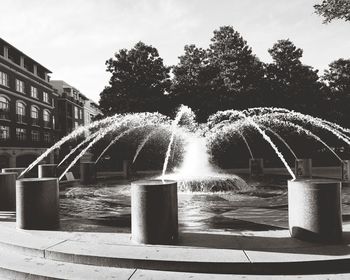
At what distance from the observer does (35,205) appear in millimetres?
7555

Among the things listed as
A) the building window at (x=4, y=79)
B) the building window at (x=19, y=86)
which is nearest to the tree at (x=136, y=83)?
the building window at (x=4, y=79)

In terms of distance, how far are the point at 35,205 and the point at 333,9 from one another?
20666mm

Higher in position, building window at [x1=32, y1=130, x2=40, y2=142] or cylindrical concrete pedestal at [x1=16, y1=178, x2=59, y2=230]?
building window at [x1=32, y1=130, x2=40, y2=142]

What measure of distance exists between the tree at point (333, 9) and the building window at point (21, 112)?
4419 centimetres

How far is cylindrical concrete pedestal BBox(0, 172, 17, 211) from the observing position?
9.98m

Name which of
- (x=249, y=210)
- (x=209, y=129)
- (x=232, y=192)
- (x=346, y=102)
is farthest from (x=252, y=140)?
(x=249, y=210)

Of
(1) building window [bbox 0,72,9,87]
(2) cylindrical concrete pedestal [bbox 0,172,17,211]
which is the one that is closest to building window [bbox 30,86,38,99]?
(1) building window [bbox 0,72,9,87]

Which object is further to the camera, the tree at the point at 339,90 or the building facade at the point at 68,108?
the building facade at the point at 68,108

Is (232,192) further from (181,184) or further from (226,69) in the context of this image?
(226,69)

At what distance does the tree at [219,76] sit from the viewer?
3781cm

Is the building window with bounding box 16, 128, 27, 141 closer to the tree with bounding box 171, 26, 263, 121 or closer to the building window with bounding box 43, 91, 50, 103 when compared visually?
the building window with bounding box 43, 91, 50, 103

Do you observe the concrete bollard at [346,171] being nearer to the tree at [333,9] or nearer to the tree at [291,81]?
the tree at [333,9]

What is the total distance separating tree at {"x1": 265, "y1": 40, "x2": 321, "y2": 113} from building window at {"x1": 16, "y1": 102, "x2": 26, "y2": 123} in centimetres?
3581

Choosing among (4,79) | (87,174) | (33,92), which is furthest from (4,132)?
(87,174)
